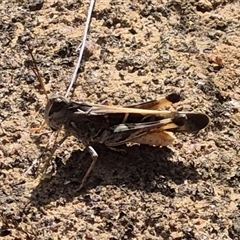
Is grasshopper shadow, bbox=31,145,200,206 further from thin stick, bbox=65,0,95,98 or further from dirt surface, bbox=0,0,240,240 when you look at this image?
thin stick, bbox=65,0,95,98

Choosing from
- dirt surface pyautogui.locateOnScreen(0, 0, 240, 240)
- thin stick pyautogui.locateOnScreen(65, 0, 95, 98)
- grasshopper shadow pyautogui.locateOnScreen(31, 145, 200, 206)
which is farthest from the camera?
thin stick pyautogui.locateOnScreen(65, 0, 95, 98)

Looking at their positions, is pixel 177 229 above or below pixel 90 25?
below

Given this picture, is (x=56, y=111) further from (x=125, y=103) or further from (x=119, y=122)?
(x=125, y=103)

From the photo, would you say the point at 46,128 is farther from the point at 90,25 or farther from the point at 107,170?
the point at 90,25

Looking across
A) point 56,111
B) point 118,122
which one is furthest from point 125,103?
point 56,111

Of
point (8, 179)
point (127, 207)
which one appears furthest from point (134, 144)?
point (8, 179)

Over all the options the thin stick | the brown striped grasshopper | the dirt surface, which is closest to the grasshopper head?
the brown striped grasshopper

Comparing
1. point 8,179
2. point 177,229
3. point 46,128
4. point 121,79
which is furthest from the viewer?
point 121,79
